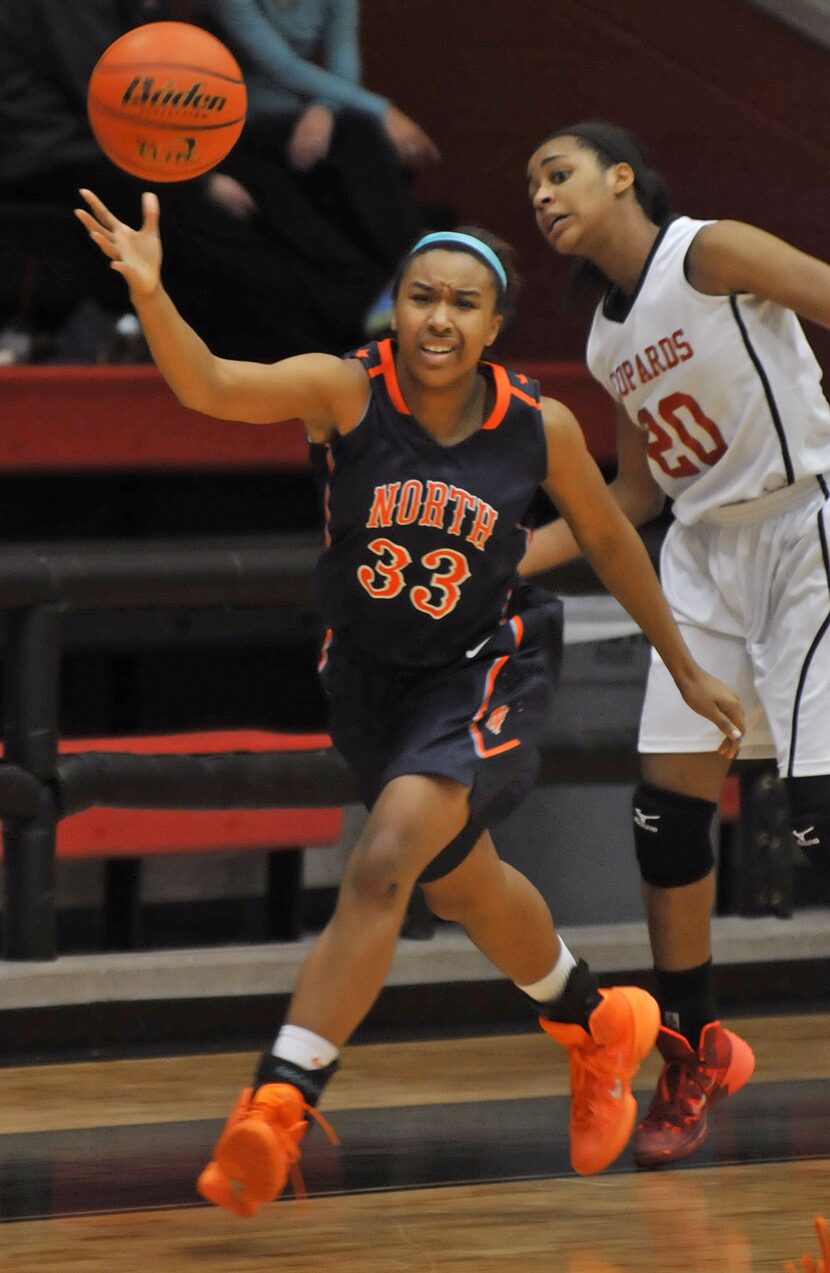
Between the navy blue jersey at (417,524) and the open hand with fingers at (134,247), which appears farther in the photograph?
the navy blue jersey at (417,524)

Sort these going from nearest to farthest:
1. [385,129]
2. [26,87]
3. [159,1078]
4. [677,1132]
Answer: [677,1132], [159,1078], [26,87], [385,129]

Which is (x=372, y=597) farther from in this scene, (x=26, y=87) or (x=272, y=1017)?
(x=26, y=87)

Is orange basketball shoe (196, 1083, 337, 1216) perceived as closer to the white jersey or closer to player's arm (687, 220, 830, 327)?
the white jersey

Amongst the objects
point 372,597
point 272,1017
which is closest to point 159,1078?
point 272,1017

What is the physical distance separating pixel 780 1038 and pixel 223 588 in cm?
159

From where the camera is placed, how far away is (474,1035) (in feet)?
16.1

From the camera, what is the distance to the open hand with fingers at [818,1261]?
2.89 m

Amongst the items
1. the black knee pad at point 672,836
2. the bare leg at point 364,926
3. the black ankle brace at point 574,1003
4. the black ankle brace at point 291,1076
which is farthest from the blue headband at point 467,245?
the black ankle brace at point 291,1076

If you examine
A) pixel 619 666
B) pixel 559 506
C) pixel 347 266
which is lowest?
pixel 619 666

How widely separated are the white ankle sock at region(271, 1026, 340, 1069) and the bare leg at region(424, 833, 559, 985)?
1.38 feet

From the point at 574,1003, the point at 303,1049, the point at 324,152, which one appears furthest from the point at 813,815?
the point at 324,152

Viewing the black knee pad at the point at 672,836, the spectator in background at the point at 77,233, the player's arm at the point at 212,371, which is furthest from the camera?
the spectator in background at the point at 77,233

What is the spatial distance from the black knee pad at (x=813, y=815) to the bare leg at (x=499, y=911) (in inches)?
19.0

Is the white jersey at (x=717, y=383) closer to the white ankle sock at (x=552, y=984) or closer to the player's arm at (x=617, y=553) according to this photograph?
the player's arm at (x=617, y=553)
